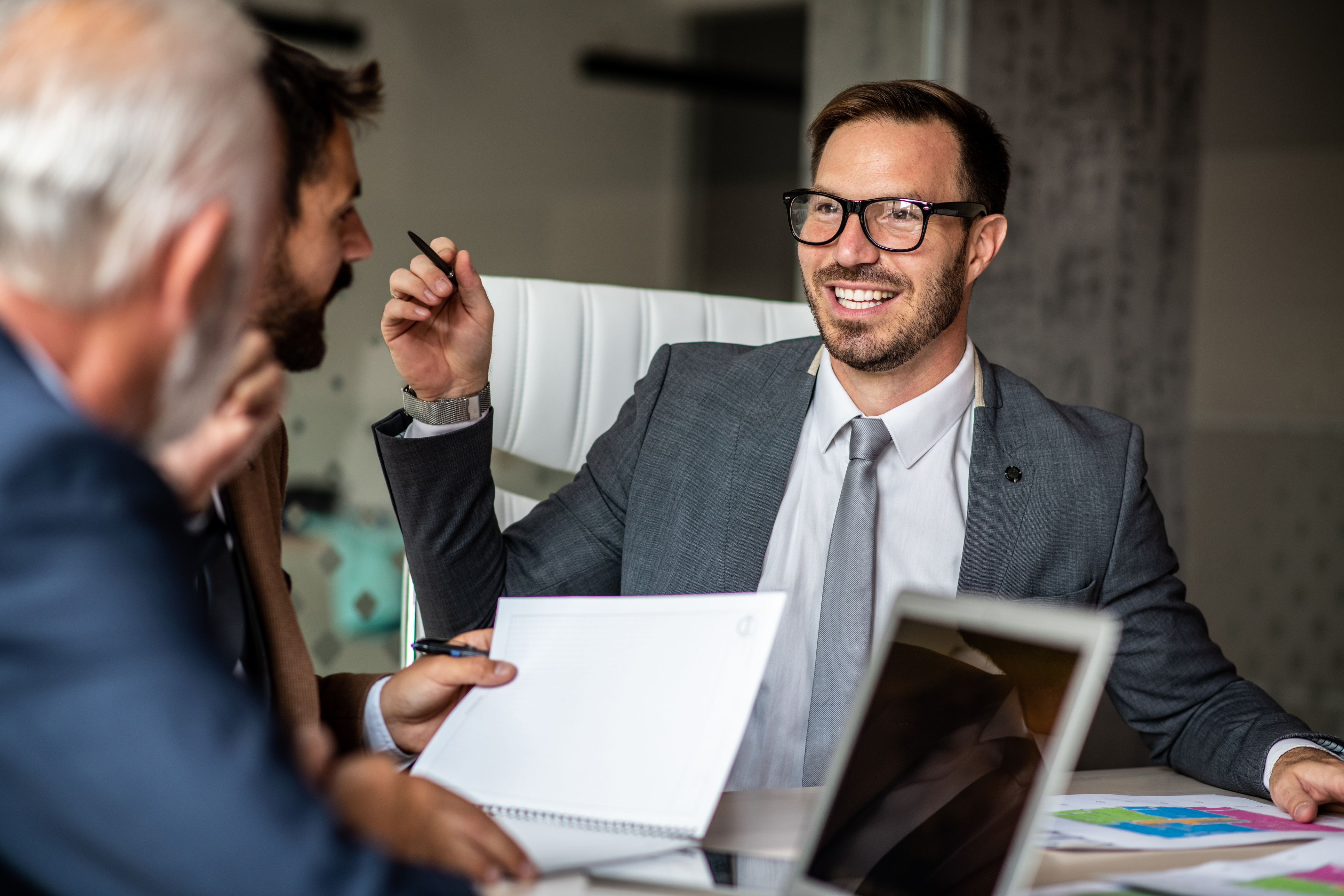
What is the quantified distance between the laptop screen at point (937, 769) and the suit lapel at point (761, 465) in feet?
2.07

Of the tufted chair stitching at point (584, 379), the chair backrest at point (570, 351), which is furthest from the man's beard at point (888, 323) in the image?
the tufted chair stitching at point (584, 379)

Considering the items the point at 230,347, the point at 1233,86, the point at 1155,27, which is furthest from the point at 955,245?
the point at 1233,86

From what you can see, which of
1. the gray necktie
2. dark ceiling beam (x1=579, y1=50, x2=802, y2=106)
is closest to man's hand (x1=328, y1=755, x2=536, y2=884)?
the gray necktie

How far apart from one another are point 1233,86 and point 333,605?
157 inches

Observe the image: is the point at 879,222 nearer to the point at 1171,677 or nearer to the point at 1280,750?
the point at 1171,677

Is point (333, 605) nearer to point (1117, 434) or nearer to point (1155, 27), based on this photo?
point (1117, 434)

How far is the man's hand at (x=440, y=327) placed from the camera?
1.30 m

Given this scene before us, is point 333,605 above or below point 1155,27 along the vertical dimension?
below

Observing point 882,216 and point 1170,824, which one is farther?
point 882,216

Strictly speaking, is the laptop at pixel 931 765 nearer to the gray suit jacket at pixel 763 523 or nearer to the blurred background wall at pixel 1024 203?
the gray suit jacket at pixel 763 523

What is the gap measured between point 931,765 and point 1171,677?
653 mm

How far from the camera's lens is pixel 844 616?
1332mm

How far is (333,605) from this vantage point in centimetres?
282

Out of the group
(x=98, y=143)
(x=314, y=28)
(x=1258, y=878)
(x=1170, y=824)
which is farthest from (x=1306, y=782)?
(x=314, y=28)
